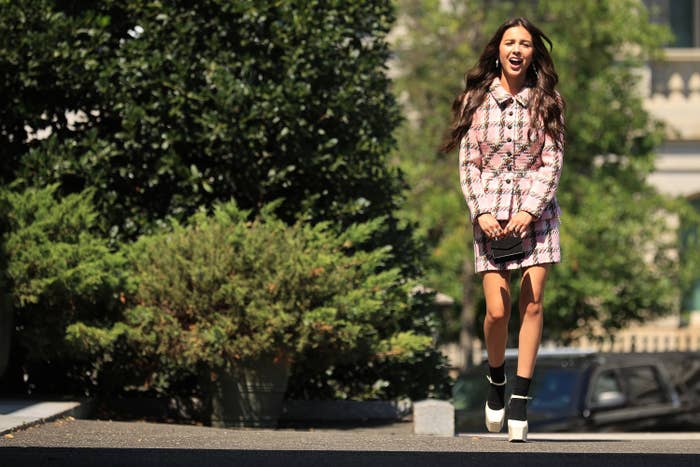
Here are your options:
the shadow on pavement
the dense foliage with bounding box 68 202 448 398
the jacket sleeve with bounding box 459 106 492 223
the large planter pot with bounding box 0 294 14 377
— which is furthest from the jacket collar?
the large planter pot with bounding box 0 294 14 377

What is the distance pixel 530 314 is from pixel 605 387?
8.69 metres

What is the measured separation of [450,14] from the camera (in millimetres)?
22750

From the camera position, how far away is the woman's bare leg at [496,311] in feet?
26.6

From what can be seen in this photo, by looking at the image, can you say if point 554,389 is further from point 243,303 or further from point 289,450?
point 289,450

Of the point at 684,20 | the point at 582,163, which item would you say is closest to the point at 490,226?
the point at 582,163

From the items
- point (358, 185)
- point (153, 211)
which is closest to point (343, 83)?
point (358, 185)

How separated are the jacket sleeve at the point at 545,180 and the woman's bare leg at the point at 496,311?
0.42 m

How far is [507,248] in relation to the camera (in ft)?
26.2

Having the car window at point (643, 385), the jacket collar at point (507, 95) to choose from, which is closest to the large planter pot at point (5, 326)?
the jacket collar at point (507, 95)

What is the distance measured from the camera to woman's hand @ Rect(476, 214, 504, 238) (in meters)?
7.96

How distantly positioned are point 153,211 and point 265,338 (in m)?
2.58

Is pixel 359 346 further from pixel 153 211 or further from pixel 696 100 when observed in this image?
pixel 696 100

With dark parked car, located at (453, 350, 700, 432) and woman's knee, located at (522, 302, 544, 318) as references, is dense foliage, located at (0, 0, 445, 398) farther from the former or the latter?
dark parked car, located at (453, 350, 700, 432)

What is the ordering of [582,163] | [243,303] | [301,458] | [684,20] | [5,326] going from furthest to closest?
1. [684,20]
2. [582,163]
3. [5,326]
4. [243,303]
5. [301,458]
